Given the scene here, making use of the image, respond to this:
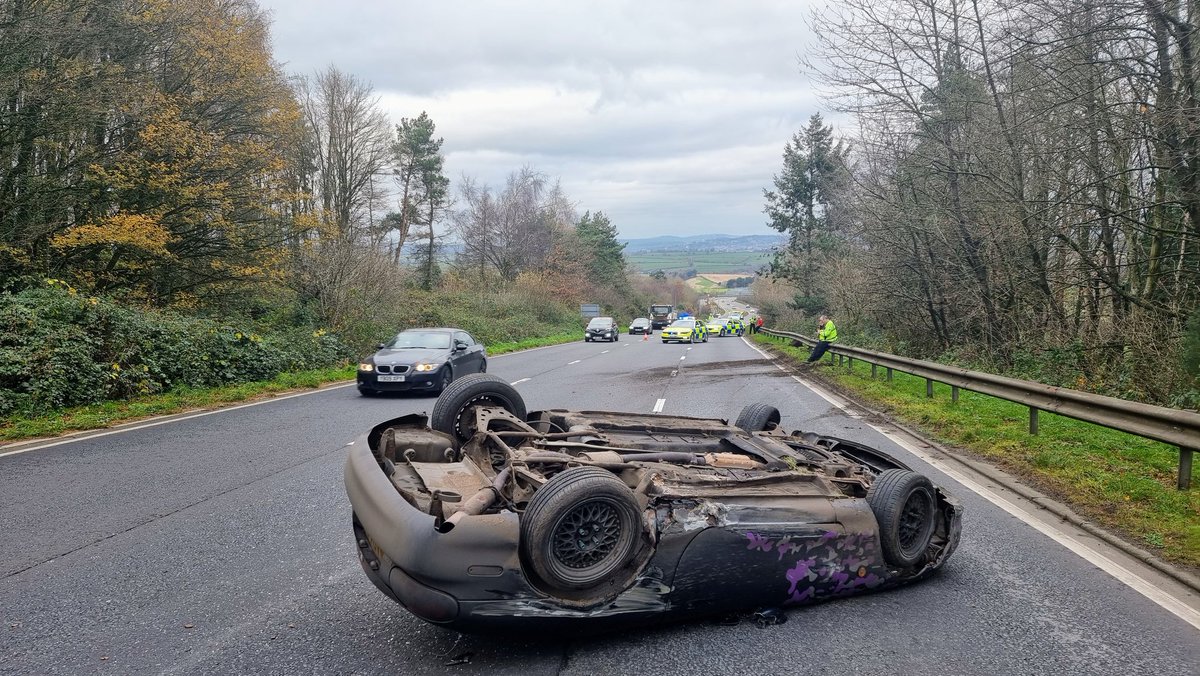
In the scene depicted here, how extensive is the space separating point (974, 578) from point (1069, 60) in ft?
26.6

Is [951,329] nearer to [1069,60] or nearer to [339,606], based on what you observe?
[1069,60]

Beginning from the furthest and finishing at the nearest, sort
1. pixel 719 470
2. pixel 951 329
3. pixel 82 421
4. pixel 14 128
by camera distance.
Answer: pixel 951 329 → pixel 14 128 → pixel 82 421 → pixel 719 470


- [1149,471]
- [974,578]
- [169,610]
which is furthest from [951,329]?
[169,610]

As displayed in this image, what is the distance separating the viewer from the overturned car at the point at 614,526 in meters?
3.35

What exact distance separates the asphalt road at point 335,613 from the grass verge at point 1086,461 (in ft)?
2.53

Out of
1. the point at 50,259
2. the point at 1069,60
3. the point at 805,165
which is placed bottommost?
the point at 50,259

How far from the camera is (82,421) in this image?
10914mm

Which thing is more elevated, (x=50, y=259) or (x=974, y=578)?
(x=50, y=259)

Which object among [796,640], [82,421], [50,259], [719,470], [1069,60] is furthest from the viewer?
[50,259]

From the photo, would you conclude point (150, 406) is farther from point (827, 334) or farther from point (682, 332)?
point (682, 332)

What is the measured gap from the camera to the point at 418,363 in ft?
47.7

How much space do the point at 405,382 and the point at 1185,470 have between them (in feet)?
38.7

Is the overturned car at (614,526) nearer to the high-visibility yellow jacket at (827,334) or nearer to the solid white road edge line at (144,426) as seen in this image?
the solid white road edge line at (144,426)

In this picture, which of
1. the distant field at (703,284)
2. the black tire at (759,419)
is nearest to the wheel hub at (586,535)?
the black tire at (759,419)
